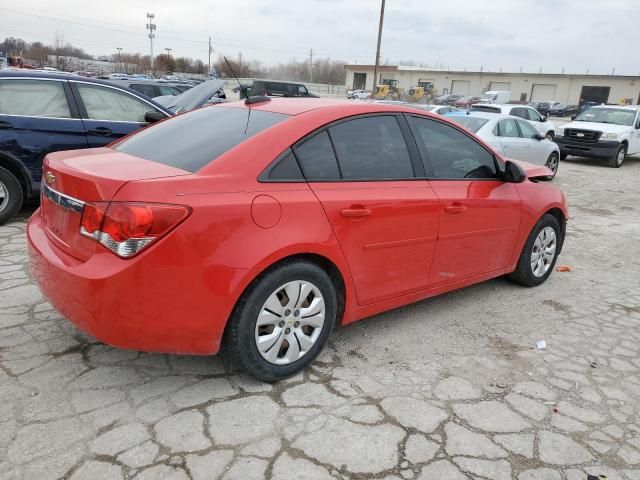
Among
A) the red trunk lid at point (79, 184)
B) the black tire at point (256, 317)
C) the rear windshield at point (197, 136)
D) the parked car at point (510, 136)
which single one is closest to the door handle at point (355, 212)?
the black tire at point (256, 317)

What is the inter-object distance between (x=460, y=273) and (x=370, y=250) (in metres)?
1.07

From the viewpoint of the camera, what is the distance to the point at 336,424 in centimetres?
263

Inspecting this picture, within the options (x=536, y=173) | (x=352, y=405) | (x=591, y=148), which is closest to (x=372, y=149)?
(x=352, y=405)

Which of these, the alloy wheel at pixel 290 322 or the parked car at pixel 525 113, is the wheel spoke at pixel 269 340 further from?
the parked car at pixel 525 113

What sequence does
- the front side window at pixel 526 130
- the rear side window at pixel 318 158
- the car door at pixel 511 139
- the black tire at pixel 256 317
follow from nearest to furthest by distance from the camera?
Answer: the black tire at pixel 256 317, the rear side window at pixel 318 158, the car door at pixel 511 139, the front side window at pixel 526 130

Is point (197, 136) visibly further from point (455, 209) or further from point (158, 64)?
point (158, 64)

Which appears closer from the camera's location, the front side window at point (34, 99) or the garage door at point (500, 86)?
the front side window at point (34, 99)

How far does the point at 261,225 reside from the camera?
8.66 ft

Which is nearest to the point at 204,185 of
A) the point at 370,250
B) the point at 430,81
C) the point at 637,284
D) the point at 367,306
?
the point at 370,250

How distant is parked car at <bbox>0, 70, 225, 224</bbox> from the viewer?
17.9ft

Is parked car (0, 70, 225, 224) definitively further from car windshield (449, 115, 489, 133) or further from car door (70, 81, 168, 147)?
car windshield (449, 115, 489, 133)

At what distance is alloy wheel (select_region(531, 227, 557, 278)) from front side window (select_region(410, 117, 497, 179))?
1.02 metres

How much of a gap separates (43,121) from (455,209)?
4.53 m

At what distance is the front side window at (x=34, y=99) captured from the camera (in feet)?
18.0
